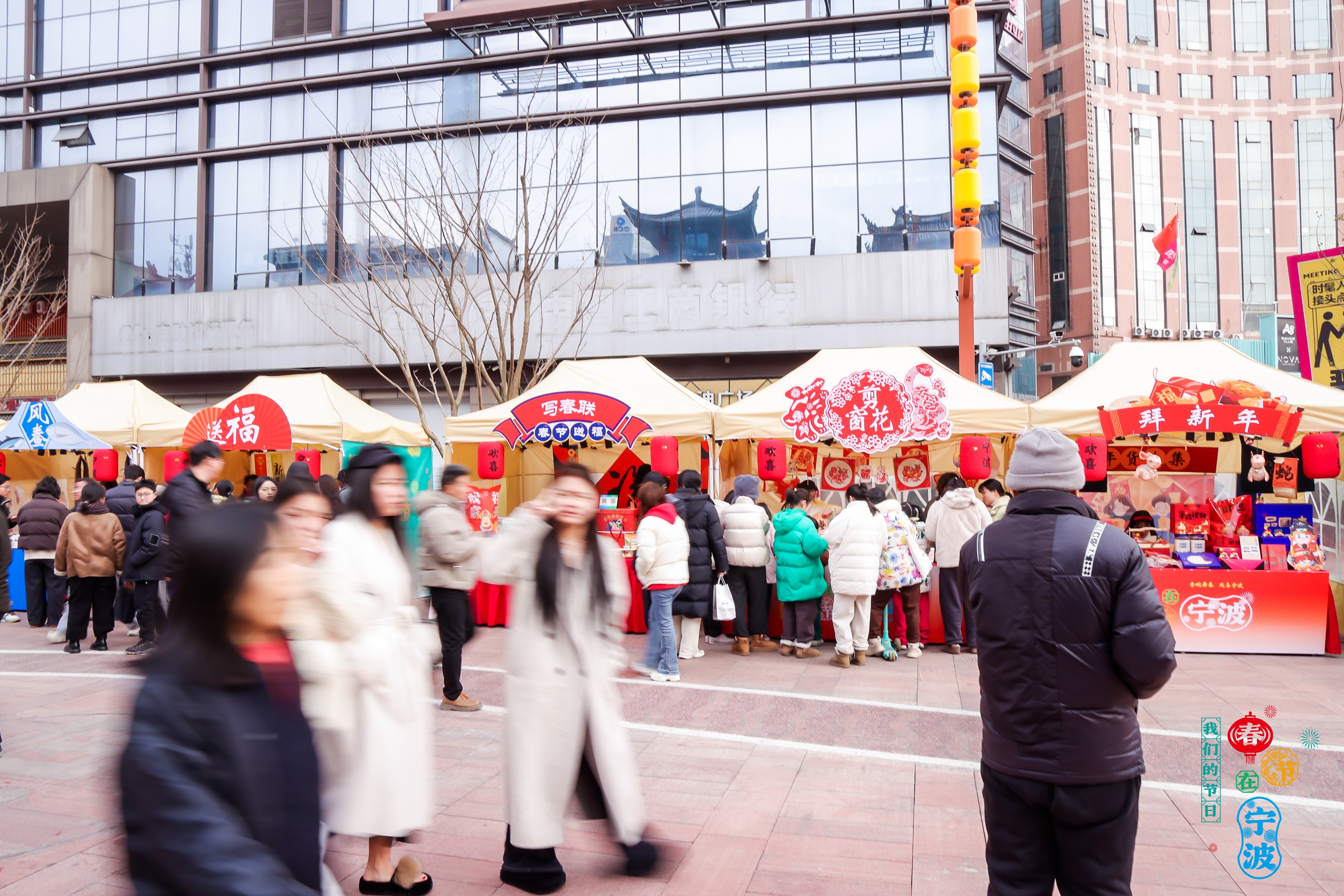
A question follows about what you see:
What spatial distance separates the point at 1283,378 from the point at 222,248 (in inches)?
982

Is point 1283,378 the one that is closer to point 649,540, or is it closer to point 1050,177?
point 649,540

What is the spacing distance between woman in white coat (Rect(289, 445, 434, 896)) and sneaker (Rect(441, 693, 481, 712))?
2693 millimetres

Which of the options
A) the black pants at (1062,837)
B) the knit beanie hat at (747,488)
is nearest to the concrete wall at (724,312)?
the knit beanie hat at (747,488)

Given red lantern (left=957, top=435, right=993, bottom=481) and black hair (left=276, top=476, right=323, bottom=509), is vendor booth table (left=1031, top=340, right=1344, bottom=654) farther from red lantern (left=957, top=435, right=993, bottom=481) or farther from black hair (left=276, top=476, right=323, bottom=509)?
black hair (left=276, top=476, right=323, bottom=509)

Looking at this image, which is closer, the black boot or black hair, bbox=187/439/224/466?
the black boot

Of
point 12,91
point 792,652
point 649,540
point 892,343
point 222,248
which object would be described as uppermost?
point 12,91

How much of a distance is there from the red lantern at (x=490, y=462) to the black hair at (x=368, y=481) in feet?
22.6

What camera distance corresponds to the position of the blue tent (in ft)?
38.2

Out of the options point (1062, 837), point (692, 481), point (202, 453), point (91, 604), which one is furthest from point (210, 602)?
point (91, 604)

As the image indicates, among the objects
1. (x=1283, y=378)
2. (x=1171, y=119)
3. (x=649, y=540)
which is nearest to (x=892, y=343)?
(x=1283, y=378)

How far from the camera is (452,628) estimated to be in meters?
5.85

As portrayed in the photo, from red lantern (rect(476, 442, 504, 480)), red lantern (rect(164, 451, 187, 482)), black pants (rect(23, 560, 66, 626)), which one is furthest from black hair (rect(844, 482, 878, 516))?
red lantern (rect(164, 451, 187, 482))

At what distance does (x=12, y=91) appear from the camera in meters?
26.0

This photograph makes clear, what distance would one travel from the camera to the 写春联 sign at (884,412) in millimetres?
9102
